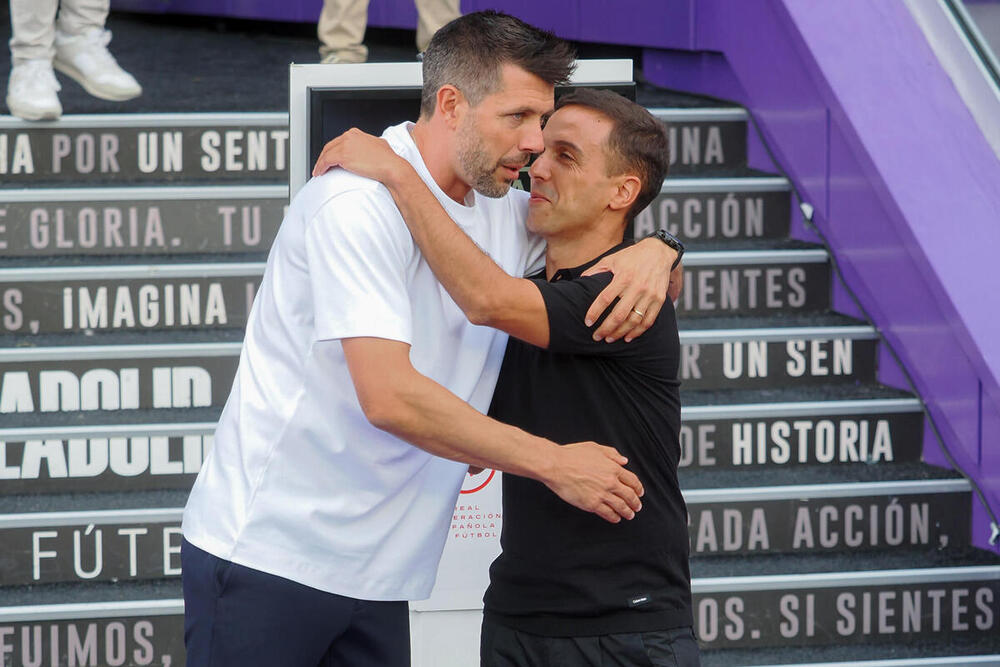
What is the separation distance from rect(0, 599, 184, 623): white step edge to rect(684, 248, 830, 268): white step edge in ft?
6.52

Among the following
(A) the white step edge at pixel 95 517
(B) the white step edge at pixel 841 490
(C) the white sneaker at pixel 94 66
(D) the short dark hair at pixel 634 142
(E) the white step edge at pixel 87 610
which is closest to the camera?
(D) the short dark hair at pixel 634 142

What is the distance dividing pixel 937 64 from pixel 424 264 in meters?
2.73

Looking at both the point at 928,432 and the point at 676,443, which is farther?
the point at 928,432

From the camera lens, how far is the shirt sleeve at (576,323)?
2146mm

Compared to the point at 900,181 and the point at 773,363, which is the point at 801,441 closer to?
the point at 773,363

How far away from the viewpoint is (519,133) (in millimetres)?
2143

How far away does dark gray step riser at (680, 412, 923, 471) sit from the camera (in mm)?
4188

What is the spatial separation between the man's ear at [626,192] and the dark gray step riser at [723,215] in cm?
235

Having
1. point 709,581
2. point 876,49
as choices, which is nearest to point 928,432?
point 709,581

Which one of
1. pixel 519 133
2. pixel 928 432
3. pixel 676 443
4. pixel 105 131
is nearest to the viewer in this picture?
pixel 519 133

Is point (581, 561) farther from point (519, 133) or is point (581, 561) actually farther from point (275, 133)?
point (275, 133)

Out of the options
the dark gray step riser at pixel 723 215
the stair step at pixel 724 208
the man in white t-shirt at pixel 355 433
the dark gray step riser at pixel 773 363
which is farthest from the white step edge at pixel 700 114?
the man in white t-shirt at pixel 355 433

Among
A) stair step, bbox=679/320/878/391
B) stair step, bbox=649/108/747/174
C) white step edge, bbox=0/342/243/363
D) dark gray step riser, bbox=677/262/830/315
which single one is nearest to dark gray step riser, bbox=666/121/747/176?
stair step, bbox=649/108/747/174

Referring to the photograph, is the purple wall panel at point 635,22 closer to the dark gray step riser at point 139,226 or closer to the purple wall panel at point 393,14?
the purple wall panel at point 393,14
